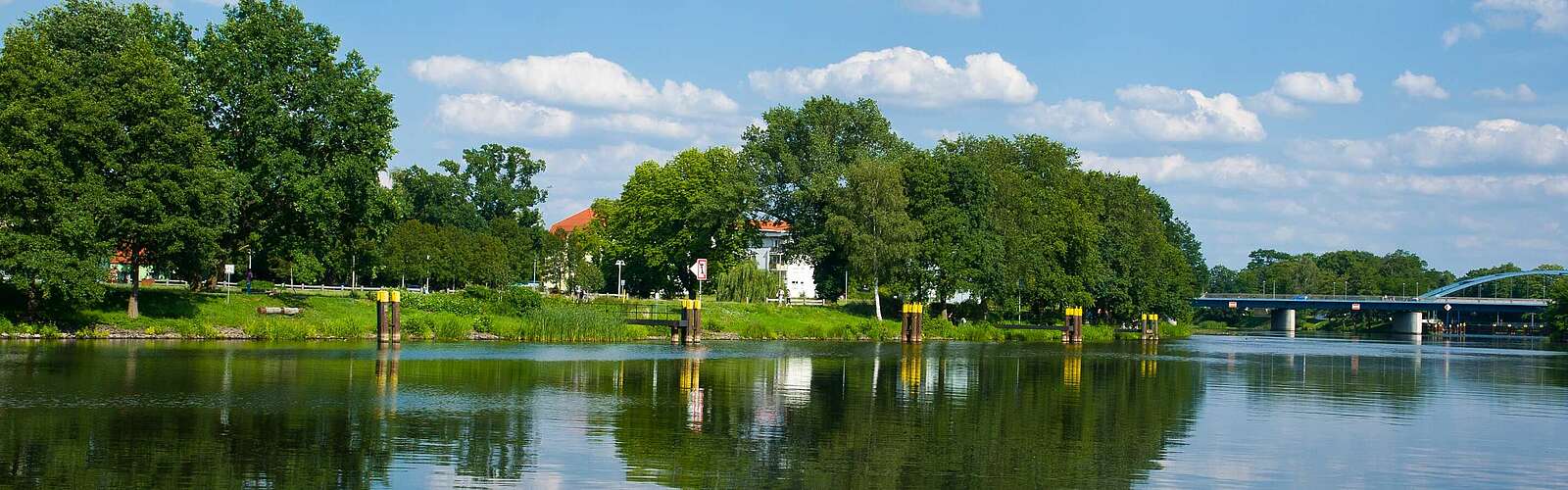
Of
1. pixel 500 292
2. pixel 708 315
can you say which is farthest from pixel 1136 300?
pixel 500 292

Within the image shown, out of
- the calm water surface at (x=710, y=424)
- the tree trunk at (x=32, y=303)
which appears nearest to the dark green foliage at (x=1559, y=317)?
the calm water surface at (x=710, y=424)

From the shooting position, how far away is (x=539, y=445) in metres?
22.4

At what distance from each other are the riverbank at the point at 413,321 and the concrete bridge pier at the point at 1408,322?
115 metres

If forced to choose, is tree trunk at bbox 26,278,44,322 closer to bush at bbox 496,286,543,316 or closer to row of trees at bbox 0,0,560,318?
row of trees at bbox 0,0,560,318

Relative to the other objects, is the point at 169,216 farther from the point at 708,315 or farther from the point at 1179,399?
the point at 1179,399

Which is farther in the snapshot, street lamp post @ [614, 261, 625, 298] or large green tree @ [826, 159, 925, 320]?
street lamp post @ [614, 261, 625, 298]

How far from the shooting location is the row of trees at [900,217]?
81312mm

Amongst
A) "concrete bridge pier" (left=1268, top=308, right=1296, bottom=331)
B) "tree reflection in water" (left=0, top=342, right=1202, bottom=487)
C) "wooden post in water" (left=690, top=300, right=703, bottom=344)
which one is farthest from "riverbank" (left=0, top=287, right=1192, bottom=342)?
"concrete bridge pier" (left=1268, top=308, right=1296, bottom=331)

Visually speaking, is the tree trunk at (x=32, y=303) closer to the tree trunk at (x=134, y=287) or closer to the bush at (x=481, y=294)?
the tree trunk at (x=134, y=287)

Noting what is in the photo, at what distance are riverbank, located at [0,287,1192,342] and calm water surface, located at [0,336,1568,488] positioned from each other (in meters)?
5.63

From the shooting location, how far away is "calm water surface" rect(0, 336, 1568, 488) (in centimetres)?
1989

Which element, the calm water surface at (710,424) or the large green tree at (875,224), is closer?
the calm water surface at (710,424)

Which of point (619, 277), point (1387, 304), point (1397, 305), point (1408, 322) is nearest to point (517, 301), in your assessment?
point (619, 277)

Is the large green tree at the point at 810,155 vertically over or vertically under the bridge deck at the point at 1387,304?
over
